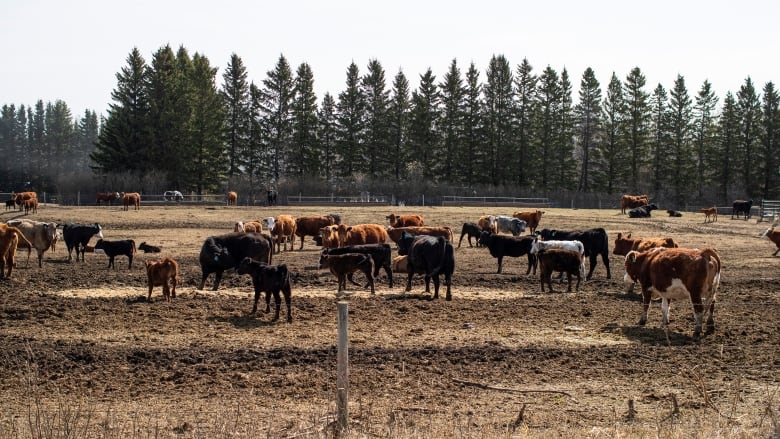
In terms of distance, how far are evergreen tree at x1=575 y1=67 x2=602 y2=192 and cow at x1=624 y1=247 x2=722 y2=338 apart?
7148cm

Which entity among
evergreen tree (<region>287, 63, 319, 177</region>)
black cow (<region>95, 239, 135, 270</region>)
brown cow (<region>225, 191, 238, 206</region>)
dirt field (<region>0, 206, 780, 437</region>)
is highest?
evergreen tree (<region>287, 63, 319, 177</region>)

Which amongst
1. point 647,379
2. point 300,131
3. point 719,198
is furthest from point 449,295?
point 719,198

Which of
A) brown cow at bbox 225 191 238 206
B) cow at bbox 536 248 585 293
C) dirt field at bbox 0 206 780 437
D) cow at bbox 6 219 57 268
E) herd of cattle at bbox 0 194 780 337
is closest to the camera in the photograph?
dirt field at bbox 0 206 780 437

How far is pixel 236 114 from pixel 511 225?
52263mm

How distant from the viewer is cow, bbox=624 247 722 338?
1341 centimetres

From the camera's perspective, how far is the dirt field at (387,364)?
27.9 ft

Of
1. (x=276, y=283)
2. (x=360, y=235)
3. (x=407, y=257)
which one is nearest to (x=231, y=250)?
(x=407, y=257)

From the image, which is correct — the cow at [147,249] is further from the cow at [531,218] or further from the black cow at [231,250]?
the cow at [531,218]

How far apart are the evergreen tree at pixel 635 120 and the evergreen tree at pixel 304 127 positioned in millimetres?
35571

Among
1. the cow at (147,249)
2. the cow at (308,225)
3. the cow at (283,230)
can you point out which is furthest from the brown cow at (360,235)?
the cow at (147,249)

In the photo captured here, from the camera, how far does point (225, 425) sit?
8.16 meters

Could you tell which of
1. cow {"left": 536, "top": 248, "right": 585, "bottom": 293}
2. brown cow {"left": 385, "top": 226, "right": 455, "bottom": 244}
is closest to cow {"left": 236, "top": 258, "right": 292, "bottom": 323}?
cow {"left": 536, "top": 248, "right": 585, "bottom": 293}

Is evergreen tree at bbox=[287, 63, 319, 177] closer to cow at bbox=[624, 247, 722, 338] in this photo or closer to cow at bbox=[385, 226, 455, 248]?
cow at bbox=[385, 226, 455, 248]

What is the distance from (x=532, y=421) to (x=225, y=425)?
356 centimetres
